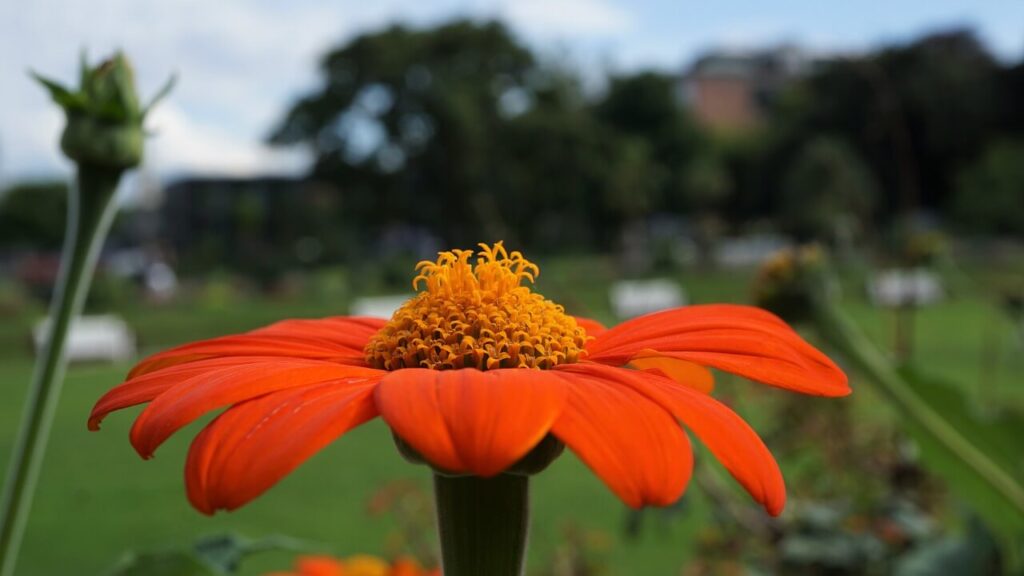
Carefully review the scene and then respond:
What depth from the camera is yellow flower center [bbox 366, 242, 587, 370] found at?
0.71 m

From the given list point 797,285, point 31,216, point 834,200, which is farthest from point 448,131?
point 31,216

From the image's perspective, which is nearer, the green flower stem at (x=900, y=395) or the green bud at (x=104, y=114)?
the green bud at (x=104, y=114)

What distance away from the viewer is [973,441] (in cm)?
165

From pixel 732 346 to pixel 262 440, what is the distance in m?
0.34

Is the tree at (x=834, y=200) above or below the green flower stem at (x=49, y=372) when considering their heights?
above

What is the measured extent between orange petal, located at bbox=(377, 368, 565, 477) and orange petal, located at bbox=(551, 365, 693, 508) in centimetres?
1

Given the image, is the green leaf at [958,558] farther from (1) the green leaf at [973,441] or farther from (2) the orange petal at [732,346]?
(2) the orange petal at [732,346]

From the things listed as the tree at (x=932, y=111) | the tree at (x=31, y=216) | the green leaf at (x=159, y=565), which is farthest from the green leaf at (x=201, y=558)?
the tree at (x=31, y=216)

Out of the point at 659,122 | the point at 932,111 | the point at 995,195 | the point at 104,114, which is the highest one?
the point at 659,122

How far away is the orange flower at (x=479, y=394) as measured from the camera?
1.56 ft

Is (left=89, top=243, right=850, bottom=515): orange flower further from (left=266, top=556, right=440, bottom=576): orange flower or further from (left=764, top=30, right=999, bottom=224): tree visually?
(left=764, top=30, right=999, bottom=224): tree

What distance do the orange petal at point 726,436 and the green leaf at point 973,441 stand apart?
1.06 meters

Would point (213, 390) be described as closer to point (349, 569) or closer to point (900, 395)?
point (349, 569)

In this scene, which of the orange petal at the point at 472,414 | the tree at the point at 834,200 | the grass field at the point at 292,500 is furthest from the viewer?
the grass field at the point at 292,500
